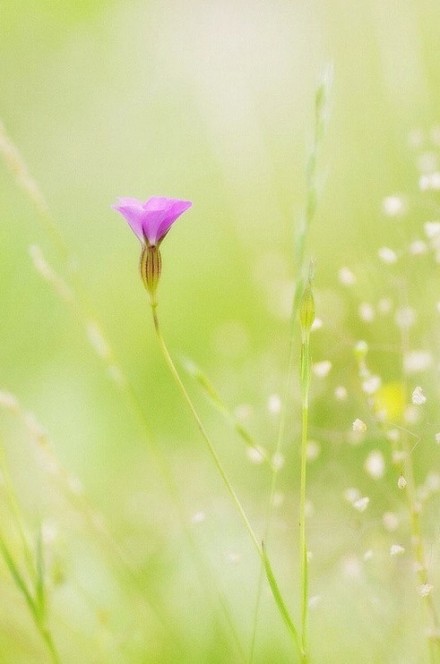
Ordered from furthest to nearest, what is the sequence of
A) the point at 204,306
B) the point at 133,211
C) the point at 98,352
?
the point at 204,306 < the point at 98,352 < the point at 133,211

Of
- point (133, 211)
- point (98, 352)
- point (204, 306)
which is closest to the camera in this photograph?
point (133, 211)

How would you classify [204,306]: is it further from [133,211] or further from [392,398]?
[133,211]

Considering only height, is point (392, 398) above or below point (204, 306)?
below

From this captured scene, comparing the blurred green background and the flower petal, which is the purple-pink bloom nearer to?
the flower petal

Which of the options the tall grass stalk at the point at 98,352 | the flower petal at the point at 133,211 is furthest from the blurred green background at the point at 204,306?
the flower petal at the point at 133,211

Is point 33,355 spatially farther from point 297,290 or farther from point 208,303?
point 297,290

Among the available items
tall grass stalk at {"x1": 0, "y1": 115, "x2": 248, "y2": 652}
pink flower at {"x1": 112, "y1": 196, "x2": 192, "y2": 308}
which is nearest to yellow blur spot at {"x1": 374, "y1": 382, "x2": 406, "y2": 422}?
tall grass stalk at {"x1": 0, "y1": 115, "x2": 248, "y2": 652}

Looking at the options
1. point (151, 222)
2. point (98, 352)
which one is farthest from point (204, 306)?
point (151, 222)
